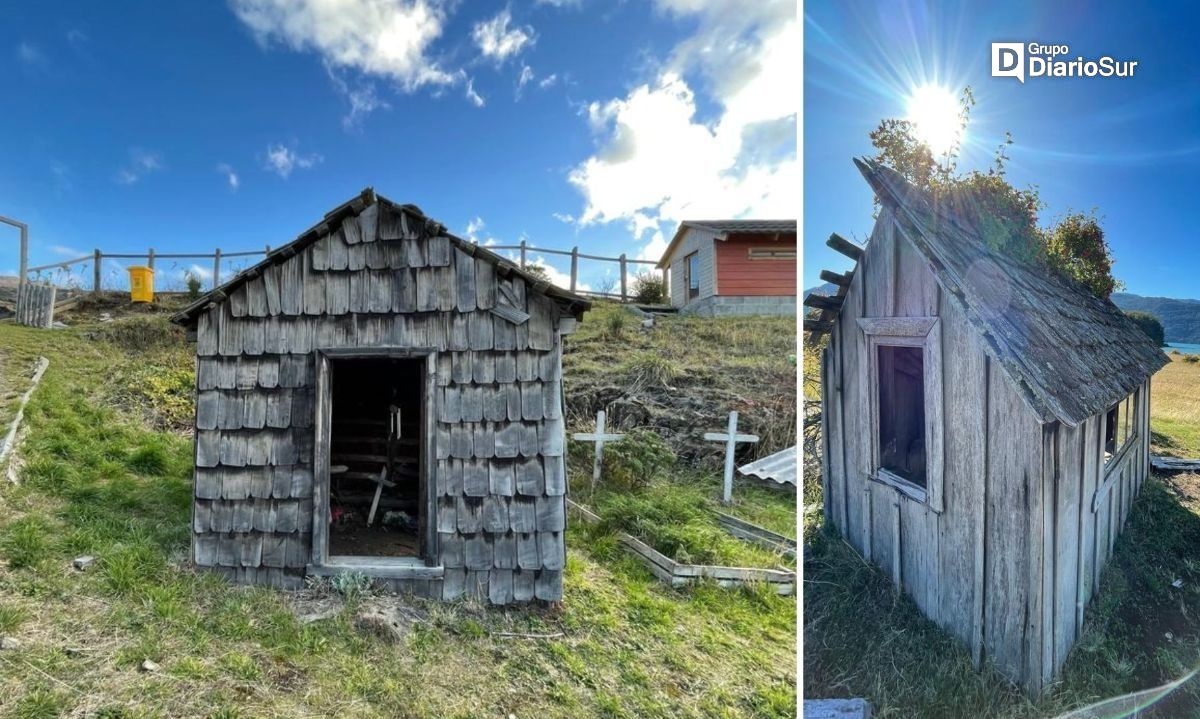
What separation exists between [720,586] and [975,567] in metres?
2.02

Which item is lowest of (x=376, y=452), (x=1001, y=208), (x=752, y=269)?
(x=376, y=452)

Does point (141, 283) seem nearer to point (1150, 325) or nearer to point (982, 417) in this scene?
point (982, 417)

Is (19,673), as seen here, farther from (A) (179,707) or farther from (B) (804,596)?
A: (B) (804,596)

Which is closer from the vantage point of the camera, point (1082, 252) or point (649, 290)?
point (1082, 252)

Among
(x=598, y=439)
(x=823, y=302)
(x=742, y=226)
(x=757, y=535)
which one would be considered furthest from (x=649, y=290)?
(x=823, y=302)

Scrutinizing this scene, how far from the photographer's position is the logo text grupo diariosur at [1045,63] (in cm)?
165

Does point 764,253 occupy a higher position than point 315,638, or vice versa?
point 764,253

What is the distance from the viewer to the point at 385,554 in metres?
3.95

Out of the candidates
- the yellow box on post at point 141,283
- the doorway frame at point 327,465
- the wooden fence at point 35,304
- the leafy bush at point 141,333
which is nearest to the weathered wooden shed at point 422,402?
the doorway frame at point 327,465

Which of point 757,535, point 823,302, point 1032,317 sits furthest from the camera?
point 757,535

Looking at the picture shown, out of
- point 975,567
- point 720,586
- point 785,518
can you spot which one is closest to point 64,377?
point 720,586

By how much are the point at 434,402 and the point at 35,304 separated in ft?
27.2

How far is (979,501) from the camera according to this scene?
1692mm

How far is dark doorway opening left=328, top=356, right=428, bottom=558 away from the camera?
4492 mm
